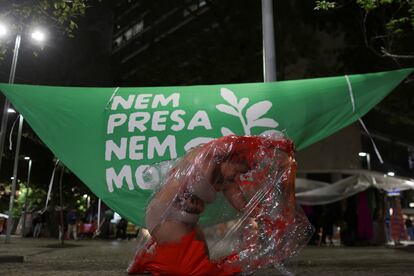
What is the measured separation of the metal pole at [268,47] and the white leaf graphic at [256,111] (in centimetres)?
152

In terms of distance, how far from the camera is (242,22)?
1678 cm

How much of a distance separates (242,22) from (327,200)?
21.9 ft

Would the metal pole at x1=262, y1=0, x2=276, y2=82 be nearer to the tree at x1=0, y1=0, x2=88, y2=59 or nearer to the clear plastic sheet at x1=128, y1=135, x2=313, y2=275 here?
the clear plastic sheet at x1=128, y1=135, x2=313, y2=275

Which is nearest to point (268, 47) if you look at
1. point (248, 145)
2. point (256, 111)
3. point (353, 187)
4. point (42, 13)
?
point (256, 111)

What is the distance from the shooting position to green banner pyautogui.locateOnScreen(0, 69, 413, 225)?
15.4 feet

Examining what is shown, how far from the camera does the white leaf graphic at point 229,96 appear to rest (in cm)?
488

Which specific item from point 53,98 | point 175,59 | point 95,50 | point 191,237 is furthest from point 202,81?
point 191,237

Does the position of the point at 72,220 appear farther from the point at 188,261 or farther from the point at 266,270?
the point at 188,261

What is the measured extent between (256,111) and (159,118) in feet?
3.17

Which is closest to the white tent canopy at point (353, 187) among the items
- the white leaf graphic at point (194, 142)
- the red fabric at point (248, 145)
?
the white leaf graphic at point (194, 142)

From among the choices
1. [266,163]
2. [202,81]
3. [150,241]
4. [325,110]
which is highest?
[202,81]

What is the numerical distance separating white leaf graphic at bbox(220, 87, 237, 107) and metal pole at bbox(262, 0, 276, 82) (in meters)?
1.44

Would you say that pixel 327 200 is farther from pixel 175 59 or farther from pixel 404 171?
pixel 404 171

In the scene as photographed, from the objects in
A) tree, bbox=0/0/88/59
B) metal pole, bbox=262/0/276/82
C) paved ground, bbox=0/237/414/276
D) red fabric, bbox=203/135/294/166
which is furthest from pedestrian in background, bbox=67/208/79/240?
red fabric, bbox=203/135/294/166
